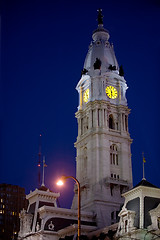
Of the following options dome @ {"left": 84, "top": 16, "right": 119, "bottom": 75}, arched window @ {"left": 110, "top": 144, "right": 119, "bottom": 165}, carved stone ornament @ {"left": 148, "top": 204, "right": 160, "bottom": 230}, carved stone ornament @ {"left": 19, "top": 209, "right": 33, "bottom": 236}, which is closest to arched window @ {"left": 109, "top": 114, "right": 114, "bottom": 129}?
arched window @ {"left": 110, "top": 144, "right": 119, "bottom": 165}

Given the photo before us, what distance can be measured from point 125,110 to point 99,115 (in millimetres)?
7166

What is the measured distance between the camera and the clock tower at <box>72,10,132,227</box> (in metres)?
87.8

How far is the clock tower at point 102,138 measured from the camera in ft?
288

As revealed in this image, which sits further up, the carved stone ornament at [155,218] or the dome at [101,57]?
the dome at [101,57]

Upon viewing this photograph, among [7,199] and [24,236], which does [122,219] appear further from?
[7,199]

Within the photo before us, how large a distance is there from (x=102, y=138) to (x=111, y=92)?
12.7 meters

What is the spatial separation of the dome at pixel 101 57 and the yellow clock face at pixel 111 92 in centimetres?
420

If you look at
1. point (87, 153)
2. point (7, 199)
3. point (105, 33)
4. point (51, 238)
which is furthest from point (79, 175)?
point (7, 199)

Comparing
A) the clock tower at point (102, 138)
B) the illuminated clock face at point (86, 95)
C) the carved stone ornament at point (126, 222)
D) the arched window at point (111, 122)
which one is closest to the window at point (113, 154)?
the clock tower at point (102, 138)

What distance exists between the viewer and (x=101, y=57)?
339 ft

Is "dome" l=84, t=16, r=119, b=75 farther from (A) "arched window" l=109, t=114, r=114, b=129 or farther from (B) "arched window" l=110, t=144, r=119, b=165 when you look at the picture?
(B) "arched window" l=110, t=144, r=119, b=165

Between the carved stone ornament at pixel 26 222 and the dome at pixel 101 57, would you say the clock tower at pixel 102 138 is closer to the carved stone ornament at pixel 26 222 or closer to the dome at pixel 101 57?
the dome at pixel 101 57

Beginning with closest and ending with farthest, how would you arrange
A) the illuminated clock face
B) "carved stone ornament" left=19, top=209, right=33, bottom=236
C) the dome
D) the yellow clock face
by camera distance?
"carved stone ornament" left=19, top=209, right=33, bottom=236 < the yellow clock face < the illuminated clock face < the dome

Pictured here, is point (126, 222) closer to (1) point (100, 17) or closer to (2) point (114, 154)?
(2) point (114, 154)
